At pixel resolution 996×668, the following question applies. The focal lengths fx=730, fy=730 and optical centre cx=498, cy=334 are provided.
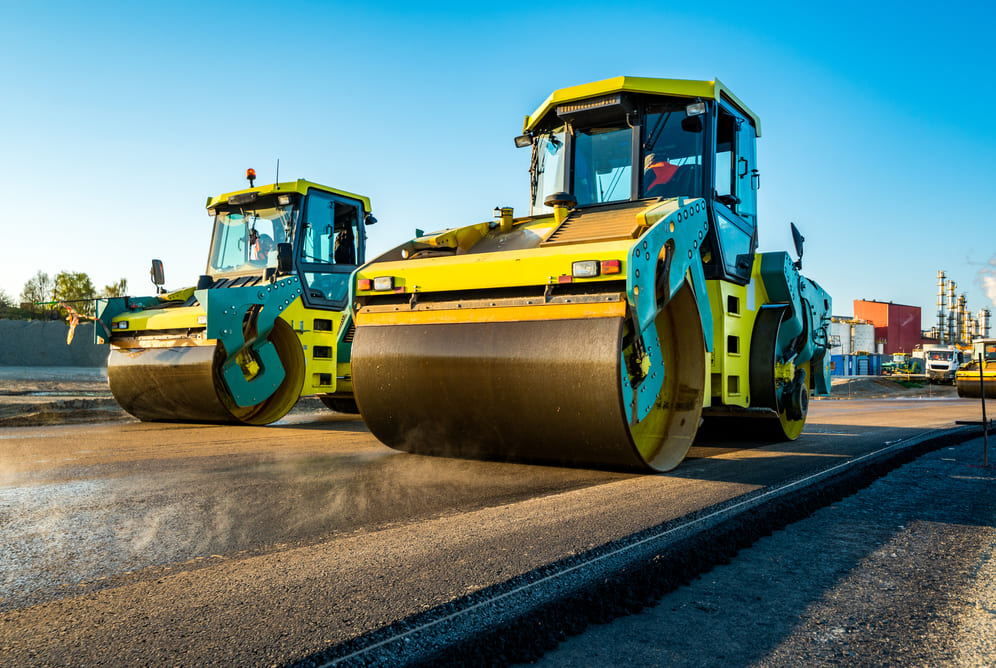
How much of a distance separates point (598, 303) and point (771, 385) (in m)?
3.00

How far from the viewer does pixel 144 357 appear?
8375 mm

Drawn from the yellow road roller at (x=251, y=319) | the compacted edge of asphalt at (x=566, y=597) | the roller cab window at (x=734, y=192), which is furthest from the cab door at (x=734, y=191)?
the yellow road roller at (x=251, y=319)

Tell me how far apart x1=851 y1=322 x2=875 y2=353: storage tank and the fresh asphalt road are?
6542 cm

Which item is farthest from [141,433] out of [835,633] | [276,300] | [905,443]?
[905,443]

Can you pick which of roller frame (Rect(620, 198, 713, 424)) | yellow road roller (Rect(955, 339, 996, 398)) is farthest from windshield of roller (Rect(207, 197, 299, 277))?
yellow road roller (Rect(955, 339, 996, 398))

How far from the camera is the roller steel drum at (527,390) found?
4.30m

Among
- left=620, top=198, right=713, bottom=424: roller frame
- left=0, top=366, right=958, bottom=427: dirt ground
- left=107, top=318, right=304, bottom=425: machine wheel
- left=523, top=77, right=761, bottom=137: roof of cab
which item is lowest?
left=0, top=366, right=958, bottom=427: dirt ground

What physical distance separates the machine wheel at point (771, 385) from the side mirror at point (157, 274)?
718cm

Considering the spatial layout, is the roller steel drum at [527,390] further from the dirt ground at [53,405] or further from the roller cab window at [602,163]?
the dirt ground at [53,405]

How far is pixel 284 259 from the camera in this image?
8734 mm

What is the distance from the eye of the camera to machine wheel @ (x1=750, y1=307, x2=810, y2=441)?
6.63 meters

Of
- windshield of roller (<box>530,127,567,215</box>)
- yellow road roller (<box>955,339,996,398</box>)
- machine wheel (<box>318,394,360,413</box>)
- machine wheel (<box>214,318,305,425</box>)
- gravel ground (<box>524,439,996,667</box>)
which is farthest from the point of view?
yellow road roller (<box>955,339,996,398</box>)

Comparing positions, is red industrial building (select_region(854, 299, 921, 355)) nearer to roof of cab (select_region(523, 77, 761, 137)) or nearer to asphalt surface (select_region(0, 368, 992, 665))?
roof of cab (select_region(523, 77, 761, 137))

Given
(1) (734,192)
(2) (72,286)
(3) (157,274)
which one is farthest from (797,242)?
(2) (72,286)
